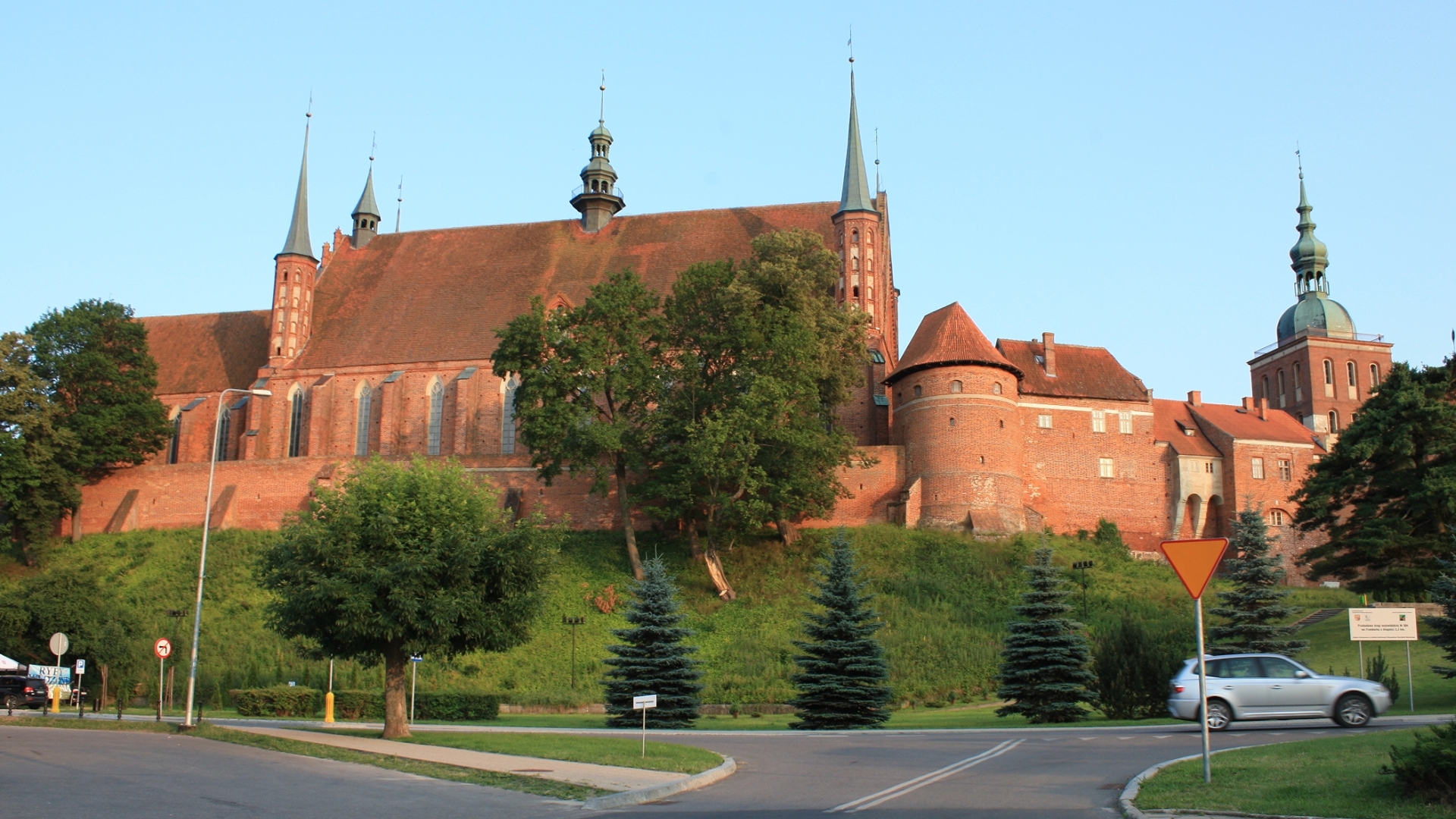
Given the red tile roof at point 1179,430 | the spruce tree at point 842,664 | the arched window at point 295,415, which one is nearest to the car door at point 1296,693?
the spruce tree at point 842,664

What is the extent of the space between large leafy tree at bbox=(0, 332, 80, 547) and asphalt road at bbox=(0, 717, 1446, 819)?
3783 cm

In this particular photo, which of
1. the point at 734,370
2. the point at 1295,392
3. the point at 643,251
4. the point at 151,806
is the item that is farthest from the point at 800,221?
the point at 151,806

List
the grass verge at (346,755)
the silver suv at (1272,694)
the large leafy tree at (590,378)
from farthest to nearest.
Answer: the large leafy tree at (590,378)
the silver suv at (1272,694)
the grass verge at (346,755)

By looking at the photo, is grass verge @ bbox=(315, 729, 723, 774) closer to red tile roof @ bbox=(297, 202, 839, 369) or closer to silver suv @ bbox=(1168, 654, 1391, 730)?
silver suv @ bbox=(1168, 654, 1391, 730)

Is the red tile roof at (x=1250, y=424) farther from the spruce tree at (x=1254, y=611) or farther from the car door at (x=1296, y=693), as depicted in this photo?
the car door at (x=1296, y=693)

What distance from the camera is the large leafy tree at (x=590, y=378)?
47.6 meters

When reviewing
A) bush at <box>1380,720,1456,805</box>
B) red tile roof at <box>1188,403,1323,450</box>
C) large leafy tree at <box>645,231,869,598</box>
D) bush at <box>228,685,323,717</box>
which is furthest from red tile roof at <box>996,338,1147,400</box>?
bush at <box>1380,720,1456,805</box>

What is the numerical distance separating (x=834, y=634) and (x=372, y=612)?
421 inches

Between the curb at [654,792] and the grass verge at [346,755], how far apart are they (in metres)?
0.35

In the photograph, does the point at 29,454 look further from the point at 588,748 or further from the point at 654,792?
Result: the point at 654,792

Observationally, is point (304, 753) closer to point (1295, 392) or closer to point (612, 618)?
point (612, 618)

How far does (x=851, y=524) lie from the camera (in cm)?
5356

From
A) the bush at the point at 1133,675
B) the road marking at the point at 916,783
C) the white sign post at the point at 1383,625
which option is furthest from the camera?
the white sign post at the point at 1383,625

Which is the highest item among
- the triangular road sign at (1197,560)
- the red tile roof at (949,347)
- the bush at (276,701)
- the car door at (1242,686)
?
the red tile roof at (949,347)
